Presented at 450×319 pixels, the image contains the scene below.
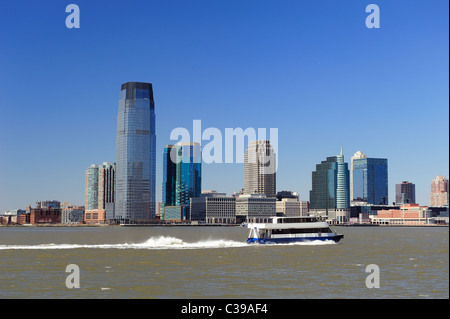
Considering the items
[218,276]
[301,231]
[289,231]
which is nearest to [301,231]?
[301,231]

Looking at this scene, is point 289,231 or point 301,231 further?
point 301,231

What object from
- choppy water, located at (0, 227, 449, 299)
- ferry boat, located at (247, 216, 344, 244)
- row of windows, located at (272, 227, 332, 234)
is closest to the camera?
choppy water, located at (0, 227, 449, 299)

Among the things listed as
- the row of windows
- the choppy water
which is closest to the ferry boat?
the row of windows

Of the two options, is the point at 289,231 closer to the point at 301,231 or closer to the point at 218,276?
the point at 301,231

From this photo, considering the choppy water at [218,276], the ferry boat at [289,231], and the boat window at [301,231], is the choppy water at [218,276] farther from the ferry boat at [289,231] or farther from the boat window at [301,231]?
the boat window at [301,231]

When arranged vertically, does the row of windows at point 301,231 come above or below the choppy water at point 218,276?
above

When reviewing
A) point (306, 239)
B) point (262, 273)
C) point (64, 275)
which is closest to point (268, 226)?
point (306, 239)

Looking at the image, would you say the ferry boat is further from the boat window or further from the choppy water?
the choppy water

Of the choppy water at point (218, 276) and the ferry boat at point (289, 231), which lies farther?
the ferry boat at point (289, 231)

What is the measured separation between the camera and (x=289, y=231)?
4510 inches

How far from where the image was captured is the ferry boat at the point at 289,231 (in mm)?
113375

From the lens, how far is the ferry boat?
113375 mm

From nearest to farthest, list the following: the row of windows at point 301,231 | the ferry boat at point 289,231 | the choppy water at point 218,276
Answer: the choppy water at point 218,276, the ferry boat at point 289,231, the row of windows at point 301,231

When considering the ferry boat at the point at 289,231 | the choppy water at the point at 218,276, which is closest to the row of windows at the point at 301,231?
the ferry boat at the point at 289,231
